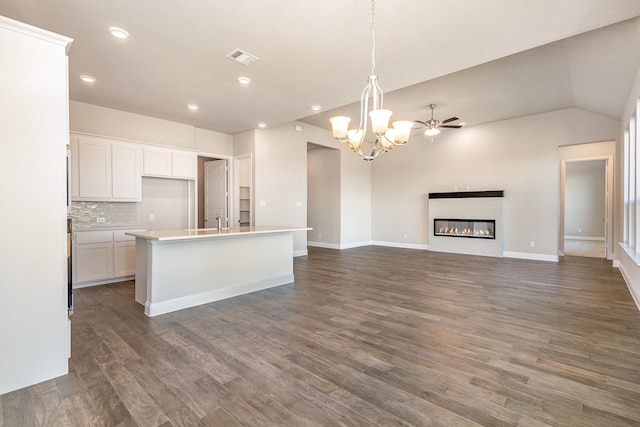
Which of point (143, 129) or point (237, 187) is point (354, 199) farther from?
point (143, 129)

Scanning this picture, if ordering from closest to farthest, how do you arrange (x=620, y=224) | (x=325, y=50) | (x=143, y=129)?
(x=325, y=50) < (x=143, y=129) < (x=620, y=224)

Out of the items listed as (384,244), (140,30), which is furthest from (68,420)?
(384,244)

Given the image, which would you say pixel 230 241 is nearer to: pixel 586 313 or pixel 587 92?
pixel 586 313

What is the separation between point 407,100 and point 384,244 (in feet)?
15.8

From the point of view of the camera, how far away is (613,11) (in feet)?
8.11

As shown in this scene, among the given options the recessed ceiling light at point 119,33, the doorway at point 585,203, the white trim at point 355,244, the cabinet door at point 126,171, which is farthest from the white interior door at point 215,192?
the doorway at point 585,203

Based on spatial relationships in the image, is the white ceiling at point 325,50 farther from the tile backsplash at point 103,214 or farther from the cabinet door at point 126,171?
the tile backsplash at point 103,214

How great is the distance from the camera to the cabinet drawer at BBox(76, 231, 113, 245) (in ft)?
14.4

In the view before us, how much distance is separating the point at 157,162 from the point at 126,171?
0.54 m

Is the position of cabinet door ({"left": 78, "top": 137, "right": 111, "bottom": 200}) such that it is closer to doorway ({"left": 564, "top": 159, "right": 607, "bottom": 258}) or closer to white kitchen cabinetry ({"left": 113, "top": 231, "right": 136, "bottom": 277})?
white kitchen cabinetry ({"left": 113, "top": 231, "right": 136, "bottom": 277})

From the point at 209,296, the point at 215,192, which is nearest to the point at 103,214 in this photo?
the point at 215,192

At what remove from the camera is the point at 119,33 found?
2.85 m

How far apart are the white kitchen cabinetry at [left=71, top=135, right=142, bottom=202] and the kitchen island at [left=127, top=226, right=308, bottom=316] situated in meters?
1.71

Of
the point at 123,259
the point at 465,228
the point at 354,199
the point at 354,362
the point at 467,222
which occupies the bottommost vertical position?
the point at 354,362
